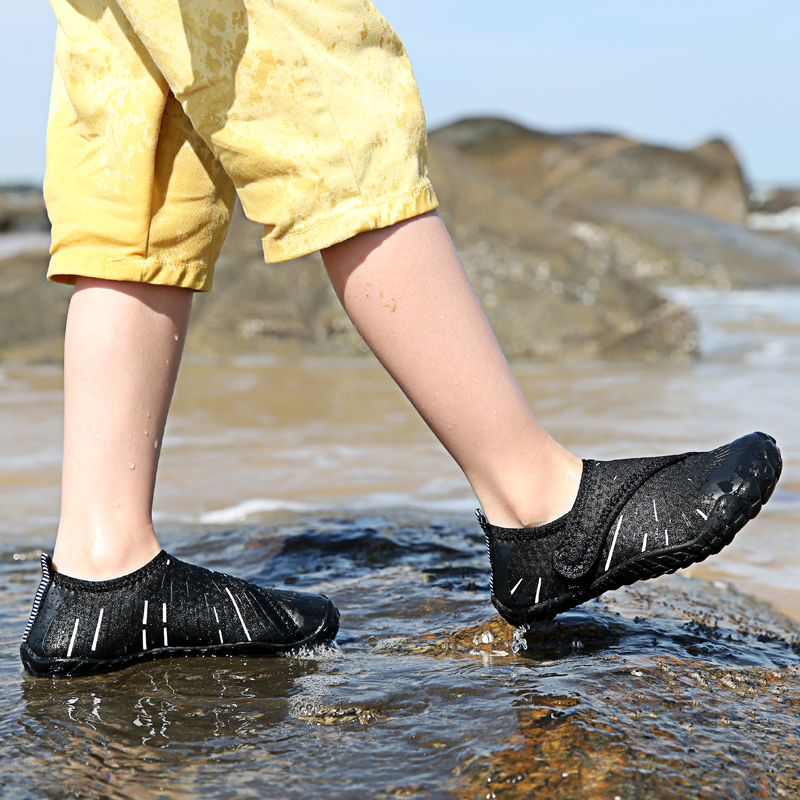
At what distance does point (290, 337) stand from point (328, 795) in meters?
5.05

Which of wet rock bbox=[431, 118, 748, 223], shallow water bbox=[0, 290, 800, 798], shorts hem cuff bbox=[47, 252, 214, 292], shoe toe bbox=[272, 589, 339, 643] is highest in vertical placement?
wet rock bbox=[431, 118, 748, 223]

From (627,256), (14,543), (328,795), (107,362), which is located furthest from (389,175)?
(627,256)

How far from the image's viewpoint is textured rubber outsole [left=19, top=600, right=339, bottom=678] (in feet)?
4.27

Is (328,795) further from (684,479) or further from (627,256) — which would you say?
(627,256)

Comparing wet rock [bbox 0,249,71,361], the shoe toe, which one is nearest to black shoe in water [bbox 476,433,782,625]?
the shoe toe

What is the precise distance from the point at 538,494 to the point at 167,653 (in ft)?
1.88

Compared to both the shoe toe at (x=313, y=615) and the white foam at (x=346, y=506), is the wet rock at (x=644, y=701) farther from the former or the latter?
the white foam at (x=346, y=506)

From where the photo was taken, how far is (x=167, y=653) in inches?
53.7

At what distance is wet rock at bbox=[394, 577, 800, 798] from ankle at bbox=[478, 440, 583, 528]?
0.59 ft

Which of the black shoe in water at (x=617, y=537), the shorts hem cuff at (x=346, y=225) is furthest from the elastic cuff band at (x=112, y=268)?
the black shoe in water at (x=617, y=537)

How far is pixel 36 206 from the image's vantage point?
17.6 metres

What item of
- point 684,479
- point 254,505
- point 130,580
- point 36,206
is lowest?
point 254,505

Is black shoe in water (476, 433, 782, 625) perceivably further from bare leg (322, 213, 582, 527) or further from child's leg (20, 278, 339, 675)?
child's leg (20, 278, 339, 675)

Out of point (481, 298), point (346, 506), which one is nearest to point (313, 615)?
point (346, 506)
